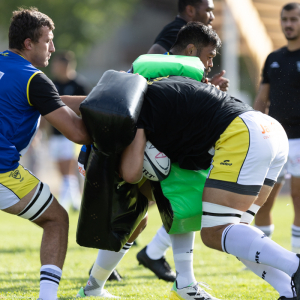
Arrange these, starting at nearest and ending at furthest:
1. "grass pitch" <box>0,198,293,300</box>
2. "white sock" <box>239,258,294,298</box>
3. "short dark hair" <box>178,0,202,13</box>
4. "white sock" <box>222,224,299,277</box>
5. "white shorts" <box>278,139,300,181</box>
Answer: "white sock" <box>222,224,299,277</box>
"white sock" <box>239,258,294,298</box>
"grass pitch" <box>0,198,293,300</box>
"short dark hair" <box>178,0,202,13</box>
"white shorts" <box>278,139,300,181</box>

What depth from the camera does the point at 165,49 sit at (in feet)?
15.5

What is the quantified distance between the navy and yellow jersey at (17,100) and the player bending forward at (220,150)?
0.63 meters

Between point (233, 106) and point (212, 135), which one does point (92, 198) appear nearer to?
point (212, 135)

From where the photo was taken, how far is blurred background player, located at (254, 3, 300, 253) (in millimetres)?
4949

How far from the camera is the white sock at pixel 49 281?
3.08m

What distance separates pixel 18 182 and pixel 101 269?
104 cm

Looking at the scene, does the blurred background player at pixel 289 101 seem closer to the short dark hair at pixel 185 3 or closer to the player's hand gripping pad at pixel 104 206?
the short dark hair at pixel 185 3

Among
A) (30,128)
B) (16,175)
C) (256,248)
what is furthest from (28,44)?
(256,248)

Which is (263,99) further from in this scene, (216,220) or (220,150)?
(216,220)

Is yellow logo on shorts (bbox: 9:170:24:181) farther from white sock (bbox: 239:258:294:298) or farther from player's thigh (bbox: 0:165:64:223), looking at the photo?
white sock (bbox: 239:258:294:298)

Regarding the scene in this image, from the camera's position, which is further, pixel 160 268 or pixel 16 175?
pixel 160 268

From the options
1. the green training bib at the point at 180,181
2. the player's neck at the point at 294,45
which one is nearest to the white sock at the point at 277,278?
the green training bib at the point at 180,181

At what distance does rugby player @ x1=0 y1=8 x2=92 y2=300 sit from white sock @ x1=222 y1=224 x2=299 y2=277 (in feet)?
3.67

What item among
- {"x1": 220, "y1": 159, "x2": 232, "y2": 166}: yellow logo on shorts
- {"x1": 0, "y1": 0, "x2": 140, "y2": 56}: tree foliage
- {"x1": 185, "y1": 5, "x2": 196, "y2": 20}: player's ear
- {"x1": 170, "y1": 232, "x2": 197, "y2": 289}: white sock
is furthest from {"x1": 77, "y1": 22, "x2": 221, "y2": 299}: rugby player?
{"x1": 0, "y1": 0, "x2": 140, "y2": 56}: tree foliage
